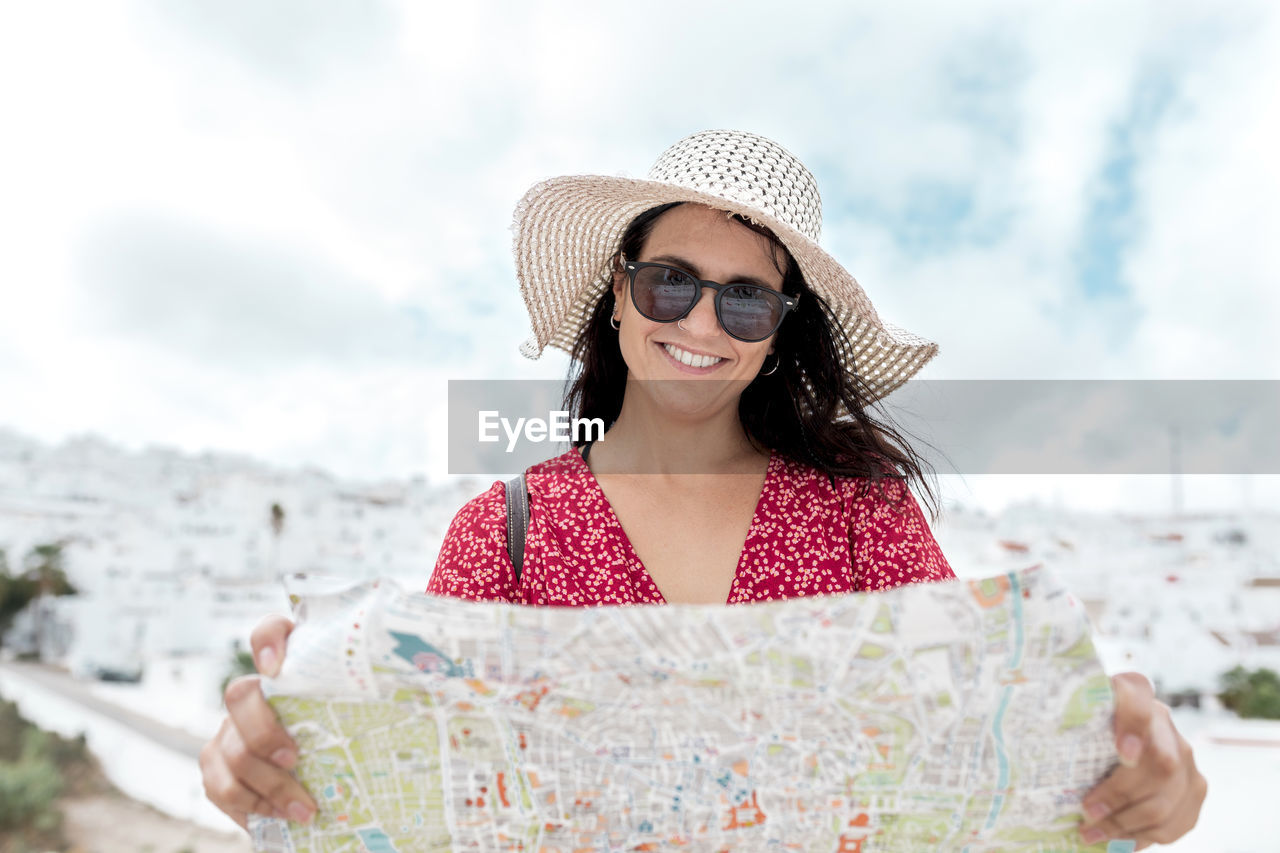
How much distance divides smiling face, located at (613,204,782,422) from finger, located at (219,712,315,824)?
1.11 metres

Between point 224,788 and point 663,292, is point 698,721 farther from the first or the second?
point 663,292

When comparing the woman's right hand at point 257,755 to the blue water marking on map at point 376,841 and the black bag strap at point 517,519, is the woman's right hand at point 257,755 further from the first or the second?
the black bag strap at point 517,519

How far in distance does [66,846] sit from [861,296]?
130 feet

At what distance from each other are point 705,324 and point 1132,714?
3.58 feet

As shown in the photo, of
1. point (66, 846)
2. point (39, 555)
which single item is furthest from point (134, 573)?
point (66, 846)

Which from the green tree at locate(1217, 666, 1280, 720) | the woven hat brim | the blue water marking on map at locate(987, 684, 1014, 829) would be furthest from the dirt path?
the green tree at locate(1217, 666, 1280, 720)

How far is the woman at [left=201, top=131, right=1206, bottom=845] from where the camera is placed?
1.86 meters

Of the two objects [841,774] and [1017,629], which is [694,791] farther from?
[1017,629]

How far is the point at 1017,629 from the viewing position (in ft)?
3.49

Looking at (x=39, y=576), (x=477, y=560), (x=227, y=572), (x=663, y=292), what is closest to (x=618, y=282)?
(x=663, y=292)

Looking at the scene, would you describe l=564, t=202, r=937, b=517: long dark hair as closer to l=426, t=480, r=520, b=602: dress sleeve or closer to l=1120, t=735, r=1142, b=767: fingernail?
l=426, t=480, r=520, b=602: dress sleeve

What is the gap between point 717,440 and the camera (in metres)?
2.13

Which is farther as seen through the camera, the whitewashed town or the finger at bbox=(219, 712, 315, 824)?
the whitewashed town

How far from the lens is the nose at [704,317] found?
6.10 feet
